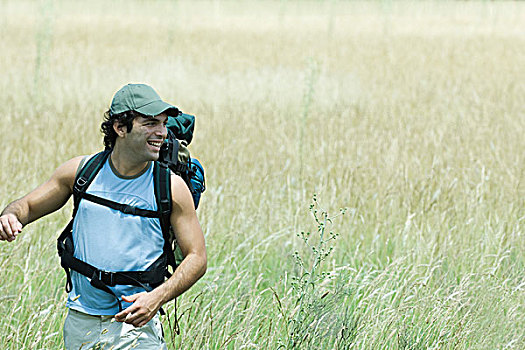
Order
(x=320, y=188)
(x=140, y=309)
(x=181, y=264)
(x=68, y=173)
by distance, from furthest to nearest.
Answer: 1. (x=320, y=188)
2. (x=68, y=173)
3. (x=181, y=264)
4. (x=140, y=309)

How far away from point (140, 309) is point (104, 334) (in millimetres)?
253

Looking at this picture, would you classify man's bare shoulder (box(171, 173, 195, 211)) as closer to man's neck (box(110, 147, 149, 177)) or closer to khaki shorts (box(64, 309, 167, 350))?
man's neck (box(110, 147, 149, 177))

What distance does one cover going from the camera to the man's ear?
7.34 feet

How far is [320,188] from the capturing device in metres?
4.81

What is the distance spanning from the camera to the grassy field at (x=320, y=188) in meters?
3.14

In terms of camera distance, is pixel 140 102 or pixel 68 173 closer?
pixel 140 102

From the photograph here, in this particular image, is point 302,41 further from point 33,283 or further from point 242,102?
point 33,283

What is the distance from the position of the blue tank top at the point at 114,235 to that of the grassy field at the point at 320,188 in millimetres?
487

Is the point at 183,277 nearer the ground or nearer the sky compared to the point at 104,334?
nearer the sky

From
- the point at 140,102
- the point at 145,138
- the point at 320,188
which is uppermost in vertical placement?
the point at 140,102

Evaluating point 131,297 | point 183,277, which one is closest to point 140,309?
point 131,297

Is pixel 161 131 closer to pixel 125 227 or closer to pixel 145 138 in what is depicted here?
pixel 145 138

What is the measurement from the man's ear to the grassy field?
0.73m

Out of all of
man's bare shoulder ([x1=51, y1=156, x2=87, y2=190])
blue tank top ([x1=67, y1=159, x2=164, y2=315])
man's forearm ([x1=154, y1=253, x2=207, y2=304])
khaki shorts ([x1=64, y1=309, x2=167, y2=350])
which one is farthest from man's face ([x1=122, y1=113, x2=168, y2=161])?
khaki shorts ([x1=64, y1=309, x2=167, y2=350])
